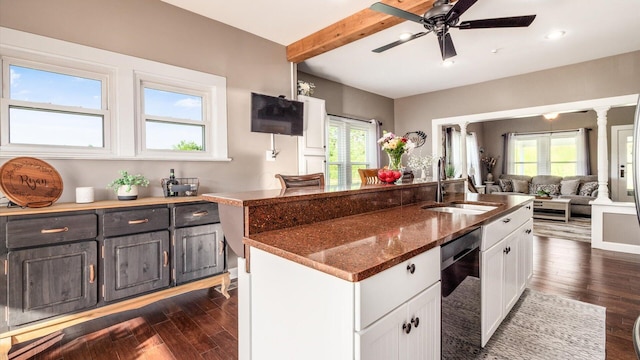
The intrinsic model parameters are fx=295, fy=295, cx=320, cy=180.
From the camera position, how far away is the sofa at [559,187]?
6488 mm

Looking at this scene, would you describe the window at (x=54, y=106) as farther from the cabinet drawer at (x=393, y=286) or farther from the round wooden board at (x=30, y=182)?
the cabinet drawer at (x=393, y=286)

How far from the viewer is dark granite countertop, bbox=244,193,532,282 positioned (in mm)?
951

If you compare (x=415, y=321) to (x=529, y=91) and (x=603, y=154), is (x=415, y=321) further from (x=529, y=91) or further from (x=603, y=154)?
(x=529, y=91)

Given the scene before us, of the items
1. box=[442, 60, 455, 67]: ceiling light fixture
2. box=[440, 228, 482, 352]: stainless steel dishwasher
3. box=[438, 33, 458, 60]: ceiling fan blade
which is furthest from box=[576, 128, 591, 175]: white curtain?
box=[440, 228, 482, 352]: stainless steel dishwasher

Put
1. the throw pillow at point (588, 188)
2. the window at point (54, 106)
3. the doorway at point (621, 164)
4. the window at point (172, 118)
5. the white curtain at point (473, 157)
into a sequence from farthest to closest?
the white curtain at point (473, 157) → the throw pillow at point (588, 188) → the doorway at point (621, 164) → the window at point (172, 118) → the window at point (54, 106)

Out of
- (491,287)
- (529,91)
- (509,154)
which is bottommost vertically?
(491,287)

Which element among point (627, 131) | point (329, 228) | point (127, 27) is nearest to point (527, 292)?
point (329, 228)

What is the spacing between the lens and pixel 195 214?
253 cm

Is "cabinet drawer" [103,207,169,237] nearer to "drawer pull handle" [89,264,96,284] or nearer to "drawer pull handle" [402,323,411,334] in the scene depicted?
"drawer pull handle" [89,264,96,284]

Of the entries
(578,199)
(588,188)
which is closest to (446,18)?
(578,199)

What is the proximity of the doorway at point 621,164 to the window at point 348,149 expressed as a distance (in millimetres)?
5216

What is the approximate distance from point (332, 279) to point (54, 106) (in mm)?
2674

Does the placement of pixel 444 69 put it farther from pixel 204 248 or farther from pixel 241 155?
pixel 204 248

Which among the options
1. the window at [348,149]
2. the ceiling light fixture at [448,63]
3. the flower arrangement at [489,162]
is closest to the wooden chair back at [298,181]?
the window at [348,149]
